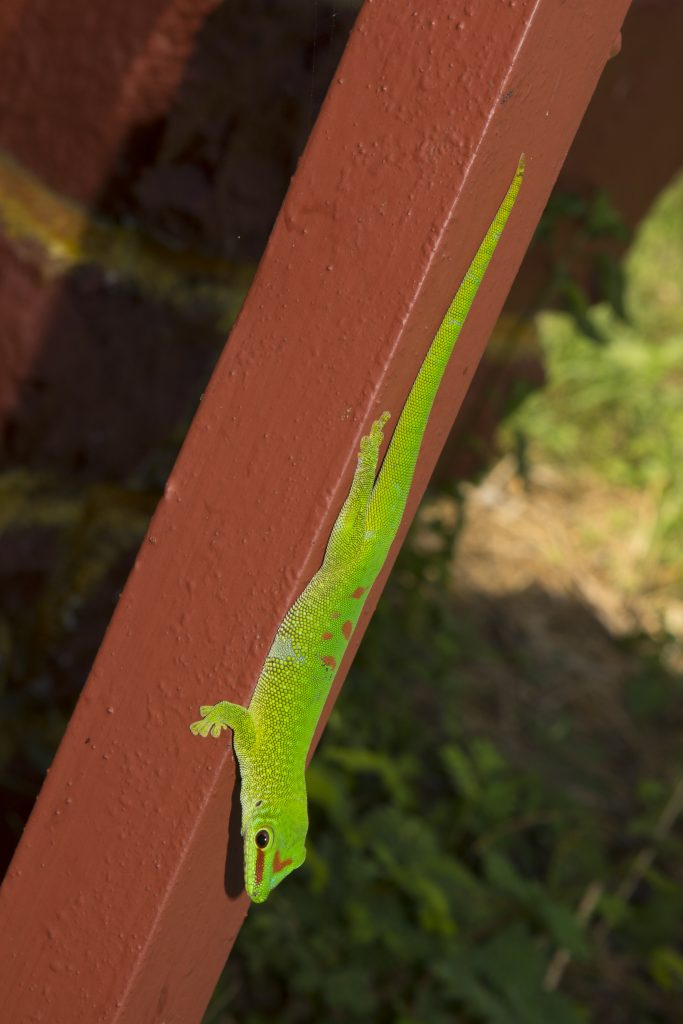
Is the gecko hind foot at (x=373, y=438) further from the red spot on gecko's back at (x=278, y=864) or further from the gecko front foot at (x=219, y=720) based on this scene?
the red spot on gecko's back at (x=278, y=864)

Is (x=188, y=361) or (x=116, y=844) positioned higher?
(x=188, y=361)

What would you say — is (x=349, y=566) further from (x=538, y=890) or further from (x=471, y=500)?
(x=471, y=500)

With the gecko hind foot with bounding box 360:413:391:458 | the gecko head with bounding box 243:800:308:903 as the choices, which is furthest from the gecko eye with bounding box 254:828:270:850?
the gecko hind foot with bounding box 360:413:391:458

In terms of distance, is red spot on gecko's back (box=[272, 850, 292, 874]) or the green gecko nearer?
the green gecko

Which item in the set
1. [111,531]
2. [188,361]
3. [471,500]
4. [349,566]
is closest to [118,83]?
[188,361]

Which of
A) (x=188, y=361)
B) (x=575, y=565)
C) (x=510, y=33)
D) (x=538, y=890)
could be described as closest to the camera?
(x=510, y=33)

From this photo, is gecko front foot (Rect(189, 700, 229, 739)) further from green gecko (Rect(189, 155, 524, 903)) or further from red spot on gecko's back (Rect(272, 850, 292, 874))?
red spot on gecko's back (Rect(272, 850, 292, 874))

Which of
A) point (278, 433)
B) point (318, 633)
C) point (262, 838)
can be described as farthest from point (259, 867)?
point (278, 433)
